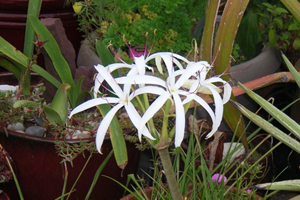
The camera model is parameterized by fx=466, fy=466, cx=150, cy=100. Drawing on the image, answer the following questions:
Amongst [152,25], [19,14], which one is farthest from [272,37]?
[19,14]

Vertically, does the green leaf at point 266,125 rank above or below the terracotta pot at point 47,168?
above

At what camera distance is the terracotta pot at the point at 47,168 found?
1.18 metres

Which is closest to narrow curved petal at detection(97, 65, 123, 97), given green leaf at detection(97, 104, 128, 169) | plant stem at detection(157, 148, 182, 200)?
plant stem at detection(157, 148, 182, 200)

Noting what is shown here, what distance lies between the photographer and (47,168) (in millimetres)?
1207

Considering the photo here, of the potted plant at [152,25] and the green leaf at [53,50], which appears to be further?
the potted plant at [152,25]

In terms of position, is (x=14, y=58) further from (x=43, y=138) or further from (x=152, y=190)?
(x=152, y=190)

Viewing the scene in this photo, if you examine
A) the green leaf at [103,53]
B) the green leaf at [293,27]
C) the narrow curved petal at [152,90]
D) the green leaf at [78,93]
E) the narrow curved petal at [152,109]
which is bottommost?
the green leaf at [78,93]

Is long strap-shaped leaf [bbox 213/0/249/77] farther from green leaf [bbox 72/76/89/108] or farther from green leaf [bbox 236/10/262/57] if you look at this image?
green leaf [bbox 236/10/262/57]

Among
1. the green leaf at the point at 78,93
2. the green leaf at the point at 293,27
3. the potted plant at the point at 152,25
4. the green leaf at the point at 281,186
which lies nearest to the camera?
the green leaf at the point at 281,186

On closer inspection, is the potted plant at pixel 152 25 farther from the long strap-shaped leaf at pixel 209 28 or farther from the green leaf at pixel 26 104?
the green leaf at pixel 26 104

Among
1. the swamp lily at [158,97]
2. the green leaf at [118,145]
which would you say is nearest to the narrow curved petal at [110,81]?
the swamp lily at [158,97]

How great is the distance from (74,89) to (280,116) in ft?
1.79

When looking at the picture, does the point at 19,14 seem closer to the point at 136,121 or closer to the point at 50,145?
the point at 50,145

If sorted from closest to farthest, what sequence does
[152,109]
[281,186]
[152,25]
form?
[152,109]
[281,186]
[152,25]
